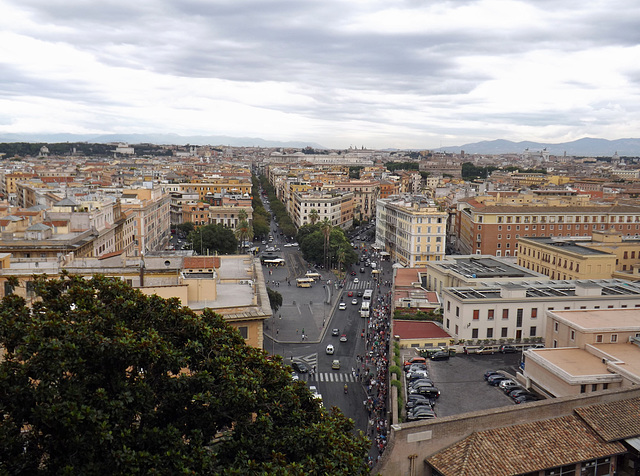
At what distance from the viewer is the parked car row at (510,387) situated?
28.6 m

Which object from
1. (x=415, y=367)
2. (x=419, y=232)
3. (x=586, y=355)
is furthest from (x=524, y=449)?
(x=419, y=232)

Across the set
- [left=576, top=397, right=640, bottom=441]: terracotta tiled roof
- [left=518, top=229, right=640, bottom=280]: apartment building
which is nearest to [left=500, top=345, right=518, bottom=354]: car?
[left=576, top=397, right=640, bottom=441]: terracotta tiled roof

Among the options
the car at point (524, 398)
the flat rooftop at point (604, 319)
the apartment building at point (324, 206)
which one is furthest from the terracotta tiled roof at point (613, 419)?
the apartment building at point (324, 206)

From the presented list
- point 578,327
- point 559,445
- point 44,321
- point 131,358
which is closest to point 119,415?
point 131,358

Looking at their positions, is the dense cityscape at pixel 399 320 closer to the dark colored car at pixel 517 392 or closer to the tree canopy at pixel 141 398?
the tree canopy at pixel 141 398

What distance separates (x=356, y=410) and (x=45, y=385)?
25.1 m

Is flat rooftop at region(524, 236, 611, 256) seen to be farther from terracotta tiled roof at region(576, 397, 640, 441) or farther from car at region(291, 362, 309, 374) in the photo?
terracotta tiled roof at region(576, 397, 640, 441)

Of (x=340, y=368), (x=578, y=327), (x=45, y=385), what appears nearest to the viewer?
(x=45, y=385)

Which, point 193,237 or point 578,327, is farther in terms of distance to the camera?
point 193,237

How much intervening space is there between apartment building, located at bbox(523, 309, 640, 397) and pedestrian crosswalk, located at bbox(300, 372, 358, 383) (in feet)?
43.8

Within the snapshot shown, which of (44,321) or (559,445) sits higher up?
(44,321)

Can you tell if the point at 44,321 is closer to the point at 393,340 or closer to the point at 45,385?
the point at 45,385

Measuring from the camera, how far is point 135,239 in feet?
247

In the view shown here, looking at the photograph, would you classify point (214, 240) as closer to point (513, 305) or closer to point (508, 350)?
point (513, 305)
